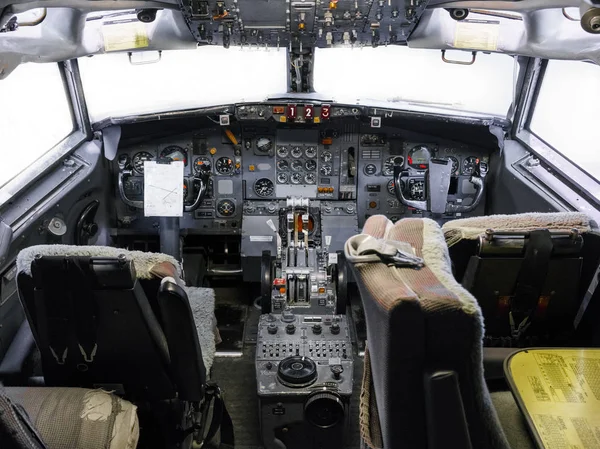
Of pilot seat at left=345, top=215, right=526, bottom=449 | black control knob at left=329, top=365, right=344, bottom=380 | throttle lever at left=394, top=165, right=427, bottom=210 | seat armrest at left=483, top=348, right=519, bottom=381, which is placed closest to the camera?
pilot seat at left=345, top=215, right=526, bottom=449

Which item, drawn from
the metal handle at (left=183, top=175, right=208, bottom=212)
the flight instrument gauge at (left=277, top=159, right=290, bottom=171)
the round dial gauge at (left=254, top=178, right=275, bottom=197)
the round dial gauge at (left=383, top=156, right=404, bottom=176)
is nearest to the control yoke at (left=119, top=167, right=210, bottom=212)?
the metal handle at (left=183, top=175, right=208, bottom=212)

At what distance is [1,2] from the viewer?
2.43 meters

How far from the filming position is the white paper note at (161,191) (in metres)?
4.44

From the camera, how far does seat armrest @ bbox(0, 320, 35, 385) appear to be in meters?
2.78

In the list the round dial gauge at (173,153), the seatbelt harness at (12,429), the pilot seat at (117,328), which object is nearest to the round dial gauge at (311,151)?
the round dial gauge at (173,153)

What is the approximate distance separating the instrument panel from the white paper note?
0.93 feet

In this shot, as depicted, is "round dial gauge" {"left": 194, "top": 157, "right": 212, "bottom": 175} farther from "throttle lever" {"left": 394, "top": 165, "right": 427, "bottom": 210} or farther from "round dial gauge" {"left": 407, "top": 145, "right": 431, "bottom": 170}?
"round dial gauge" {"left": 407, "top": 145, "right": 431, "bottom": 170}

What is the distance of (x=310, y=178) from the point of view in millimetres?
4914

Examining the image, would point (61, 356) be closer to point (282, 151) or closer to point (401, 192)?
point (282, 151)

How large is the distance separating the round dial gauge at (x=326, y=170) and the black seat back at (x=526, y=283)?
2.82 m

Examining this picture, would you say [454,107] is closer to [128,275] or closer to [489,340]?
[489,340]

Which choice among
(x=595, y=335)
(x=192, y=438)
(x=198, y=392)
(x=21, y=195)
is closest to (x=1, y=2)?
(x=21, y=195)

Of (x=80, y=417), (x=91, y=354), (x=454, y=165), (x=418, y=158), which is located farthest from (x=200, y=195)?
(x=80, y=417)

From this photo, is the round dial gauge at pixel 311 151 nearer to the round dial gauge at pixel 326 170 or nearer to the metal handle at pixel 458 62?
the round dial gauge at pixel 326 170
